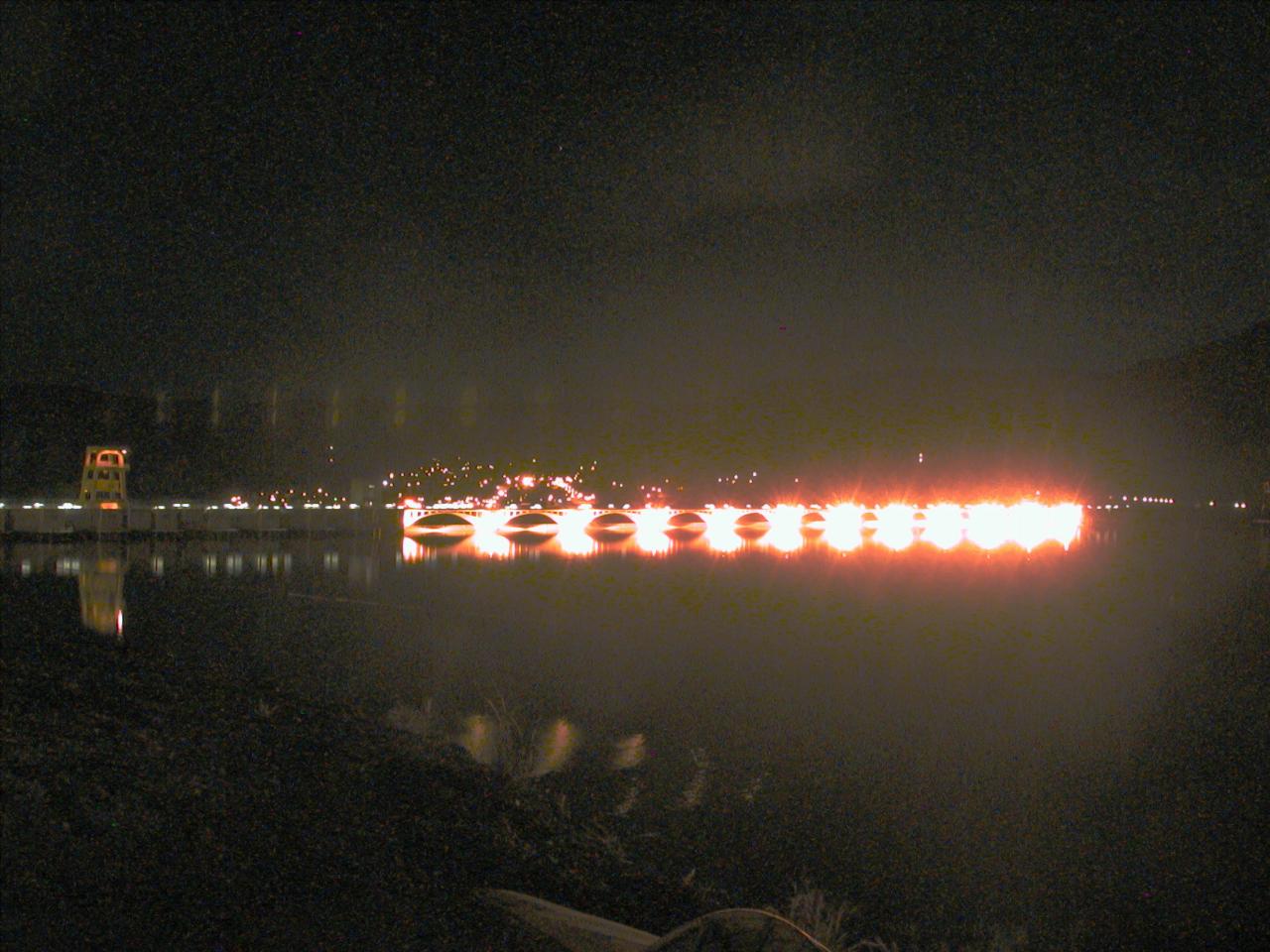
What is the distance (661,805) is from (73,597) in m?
17.4

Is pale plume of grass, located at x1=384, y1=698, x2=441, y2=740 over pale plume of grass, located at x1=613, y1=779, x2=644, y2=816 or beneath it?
over

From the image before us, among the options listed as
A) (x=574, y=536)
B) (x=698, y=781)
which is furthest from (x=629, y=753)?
(x=574, y=536)

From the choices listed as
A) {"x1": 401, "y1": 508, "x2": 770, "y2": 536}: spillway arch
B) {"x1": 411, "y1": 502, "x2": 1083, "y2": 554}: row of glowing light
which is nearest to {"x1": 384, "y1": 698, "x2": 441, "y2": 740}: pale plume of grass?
{"x1": 411, "y1": 502, "x2": 1083, "y2": 554}: row of glowing light

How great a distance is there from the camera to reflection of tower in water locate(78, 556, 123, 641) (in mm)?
16906

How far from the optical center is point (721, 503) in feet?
458

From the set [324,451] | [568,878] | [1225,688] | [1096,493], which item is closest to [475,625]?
[1225,688]

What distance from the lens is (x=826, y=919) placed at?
7113mm

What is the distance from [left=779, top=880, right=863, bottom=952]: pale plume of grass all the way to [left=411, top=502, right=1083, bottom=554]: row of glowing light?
46.2 metres

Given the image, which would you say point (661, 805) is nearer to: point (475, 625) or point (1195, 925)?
point (1195, 925)

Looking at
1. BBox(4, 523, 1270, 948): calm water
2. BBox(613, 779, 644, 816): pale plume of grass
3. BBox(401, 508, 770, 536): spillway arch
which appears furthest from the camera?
BBox(401, 508, 770, 536): spillway arch

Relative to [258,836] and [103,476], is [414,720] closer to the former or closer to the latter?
[258,836]

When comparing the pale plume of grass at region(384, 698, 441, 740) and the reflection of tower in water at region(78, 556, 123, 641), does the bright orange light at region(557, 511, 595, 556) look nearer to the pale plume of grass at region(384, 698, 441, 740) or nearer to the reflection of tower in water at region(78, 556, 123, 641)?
the reflection of tower in water at region(78, 556, 123, 641)

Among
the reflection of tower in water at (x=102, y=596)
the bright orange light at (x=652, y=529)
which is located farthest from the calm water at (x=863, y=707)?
the bright orange light at (x=652, y=529)

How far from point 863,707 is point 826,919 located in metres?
7.07
